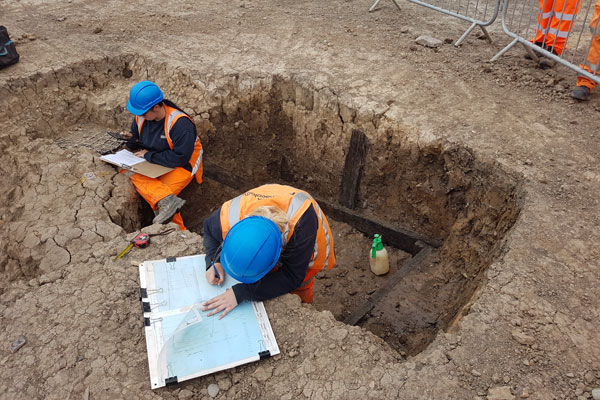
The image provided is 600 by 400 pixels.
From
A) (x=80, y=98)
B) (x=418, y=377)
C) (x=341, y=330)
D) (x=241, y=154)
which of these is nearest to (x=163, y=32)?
(x=80, y=98)

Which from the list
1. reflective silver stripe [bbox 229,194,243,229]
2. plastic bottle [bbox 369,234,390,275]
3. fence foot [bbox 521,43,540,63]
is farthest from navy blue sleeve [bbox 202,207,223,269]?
fence foot [bbox 521,43,540,63]

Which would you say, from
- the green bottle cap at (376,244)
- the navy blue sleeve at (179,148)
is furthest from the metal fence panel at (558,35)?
the navy blue sleeve at (179,148)

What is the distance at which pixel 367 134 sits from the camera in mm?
5238

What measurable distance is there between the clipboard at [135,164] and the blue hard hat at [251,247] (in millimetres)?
2238

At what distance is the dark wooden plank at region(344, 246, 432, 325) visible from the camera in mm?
4378

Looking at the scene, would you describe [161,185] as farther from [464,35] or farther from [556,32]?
[556,32]

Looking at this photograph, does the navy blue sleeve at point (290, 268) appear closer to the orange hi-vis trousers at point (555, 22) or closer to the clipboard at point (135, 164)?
the clipboard at point (135, 164)

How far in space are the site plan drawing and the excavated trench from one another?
1.36 meters

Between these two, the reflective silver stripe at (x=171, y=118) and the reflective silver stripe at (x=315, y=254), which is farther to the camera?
the reflective silver stripe at (x=171, y=118)

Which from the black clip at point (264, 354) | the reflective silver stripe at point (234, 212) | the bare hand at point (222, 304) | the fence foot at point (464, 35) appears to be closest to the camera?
the black clip at point (264, 354)

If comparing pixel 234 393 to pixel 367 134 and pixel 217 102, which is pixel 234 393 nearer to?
pixel 367 134

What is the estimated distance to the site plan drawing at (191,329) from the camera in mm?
2775

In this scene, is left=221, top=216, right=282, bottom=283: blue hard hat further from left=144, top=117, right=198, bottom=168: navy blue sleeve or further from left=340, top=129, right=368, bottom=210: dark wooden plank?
left=340, top=129, right=368, bottom=210: dark wooden plank

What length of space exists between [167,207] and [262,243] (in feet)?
7.39
